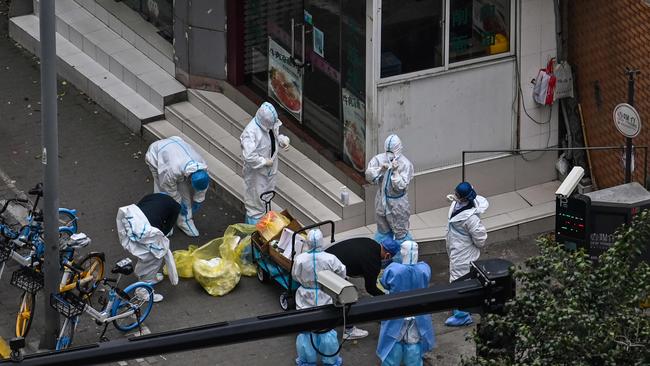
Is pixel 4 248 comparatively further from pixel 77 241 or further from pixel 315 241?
pixel 315 241

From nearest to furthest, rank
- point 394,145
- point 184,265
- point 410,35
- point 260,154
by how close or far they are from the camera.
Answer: point 394,145 → point 184,265 → point 260,154 → point 410,35

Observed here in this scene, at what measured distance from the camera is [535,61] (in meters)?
18.7

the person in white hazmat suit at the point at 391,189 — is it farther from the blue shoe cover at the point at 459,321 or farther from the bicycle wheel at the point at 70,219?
the bicycle wheel at the point at 70,219

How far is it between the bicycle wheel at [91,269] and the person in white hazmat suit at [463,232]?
12.8 ft

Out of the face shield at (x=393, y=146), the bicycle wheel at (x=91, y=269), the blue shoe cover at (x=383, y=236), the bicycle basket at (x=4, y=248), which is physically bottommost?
the blue shoe cover at (x=383, y=236)

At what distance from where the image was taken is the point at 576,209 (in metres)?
16.5

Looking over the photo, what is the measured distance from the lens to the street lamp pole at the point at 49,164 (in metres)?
14.4

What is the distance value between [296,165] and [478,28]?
2.94 metres

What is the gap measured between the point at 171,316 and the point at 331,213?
9.00ft

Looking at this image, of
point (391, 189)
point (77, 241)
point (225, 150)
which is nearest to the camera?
point (77, 241)

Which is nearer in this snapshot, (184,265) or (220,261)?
(220,261)

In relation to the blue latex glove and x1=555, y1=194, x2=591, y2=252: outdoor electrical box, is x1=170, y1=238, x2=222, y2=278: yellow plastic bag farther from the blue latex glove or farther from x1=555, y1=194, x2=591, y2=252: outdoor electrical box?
x1=555, y1=194, x2=591, y2=252: outdoor electrical box

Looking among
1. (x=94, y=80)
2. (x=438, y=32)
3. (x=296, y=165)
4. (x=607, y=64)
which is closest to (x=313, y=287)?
(x=296, y=165)

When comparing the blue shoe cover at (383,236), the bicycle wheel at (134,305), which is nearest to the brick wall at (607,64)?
the blue shoe cover at (383,236)
